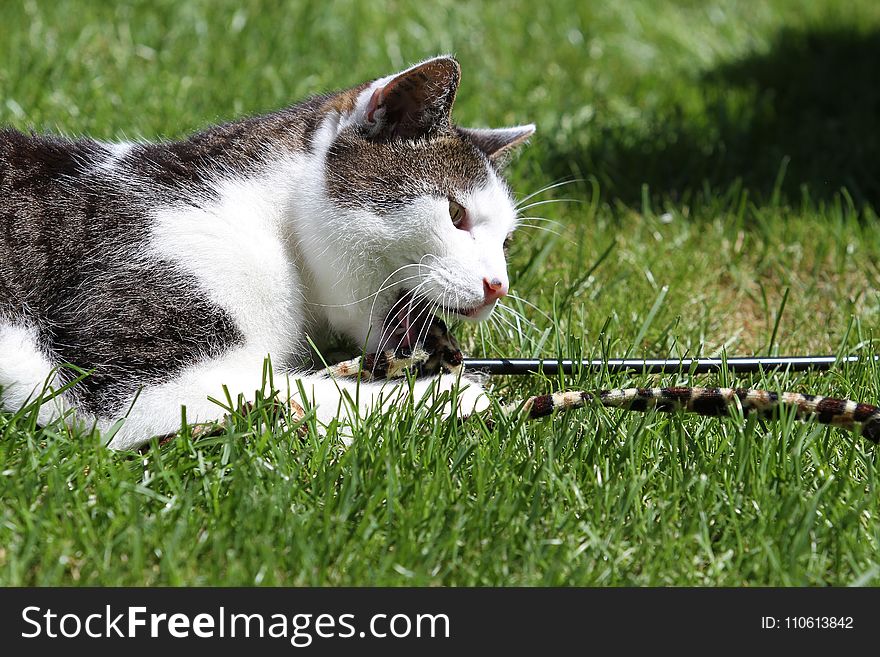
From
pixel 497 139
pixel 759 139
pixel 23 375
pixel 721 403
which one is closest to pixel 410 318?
pixel 497 139

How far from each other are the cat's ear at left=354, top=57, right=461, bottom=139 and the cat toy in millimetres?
504

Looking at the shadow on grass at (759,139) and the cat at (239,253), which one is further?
the shadow on grass at (759,139)

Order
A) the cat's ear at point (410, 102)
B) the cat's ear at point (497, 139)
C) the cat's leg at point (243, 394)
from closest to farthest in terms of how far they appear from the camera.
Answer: the cat's leg at point (243, 394)
the cat's ear at point (410, 102)
the cat's ear at point (497, 139)

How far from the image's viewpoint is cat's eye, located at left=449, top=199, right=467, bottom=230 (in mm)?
2377

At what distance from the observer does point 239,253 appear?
226cm

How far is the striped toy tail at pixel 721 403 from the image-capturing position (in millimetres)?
2197

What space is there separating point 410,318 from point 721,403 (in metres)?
0.79

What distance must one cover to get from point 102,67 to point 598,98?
2301 millimetres

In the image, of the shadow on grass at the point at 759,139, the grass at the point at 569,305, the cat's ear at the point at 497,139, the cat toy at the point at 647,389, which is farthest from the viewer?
the shadow on grass at the point at 759,139

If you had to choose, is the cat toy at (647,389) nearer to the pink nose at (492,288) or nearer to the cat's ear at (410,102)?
the pink nose at (492,288)

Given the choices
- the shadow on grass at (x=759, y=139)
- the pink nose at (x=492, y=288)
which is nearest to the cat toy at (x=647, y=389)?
the pink nose at (x=492, y=288)

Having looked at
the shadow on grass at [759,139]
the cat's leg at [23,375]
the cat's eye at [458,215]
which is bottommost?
the shadow on grass at [759,139]
